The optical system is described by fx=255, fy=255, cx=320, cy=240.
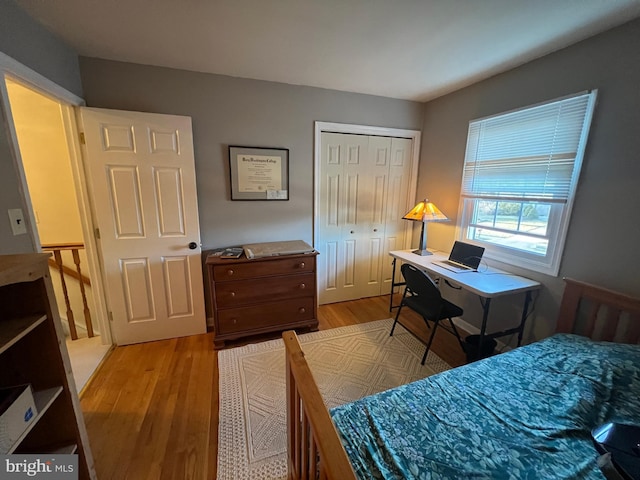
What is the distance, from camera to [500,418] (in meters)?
1.05

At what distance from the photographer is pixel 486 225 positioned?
2398 millimetres

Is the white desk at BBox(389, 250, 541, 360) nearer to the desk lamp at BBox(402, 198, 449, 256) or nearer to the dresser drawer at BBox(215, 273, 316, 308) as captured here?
the desk lamp at BBox(402, 198, 449, 256)

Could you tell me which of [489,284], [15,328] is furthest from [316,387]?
[489,284]

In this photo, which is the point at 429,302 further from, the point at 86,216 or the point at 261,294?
the point at 86,216

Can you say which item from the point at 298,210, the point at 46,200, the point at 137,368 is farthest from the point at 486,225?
the point at 46,200

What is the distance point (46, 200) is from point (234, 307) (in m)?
2.01

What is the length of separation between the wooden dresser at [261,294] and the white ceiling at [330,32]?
1619 millimetres

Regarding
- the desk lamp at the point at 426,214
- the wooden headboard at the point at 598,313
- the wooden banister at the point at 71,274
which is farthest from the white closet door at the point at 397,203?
the wooden banister at the point at 71,274

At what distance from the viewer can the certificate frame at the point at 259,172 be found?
247cm

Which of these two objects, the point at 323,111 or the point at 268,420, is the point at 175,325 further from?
the point at 323,111

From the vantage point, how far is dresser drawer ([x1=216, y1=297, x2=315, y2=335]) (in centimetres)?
228

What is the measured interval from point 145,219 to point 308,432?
84.3 inches

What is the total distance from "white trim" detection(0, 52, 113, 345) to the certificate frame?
3.74 ft

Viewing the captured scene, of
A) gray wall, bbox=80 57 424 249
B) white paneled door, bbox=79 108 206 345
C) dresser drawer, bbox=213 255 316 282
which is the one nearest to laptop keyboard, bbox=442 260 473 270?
dresser drawer, bbox=213 255 316 282
